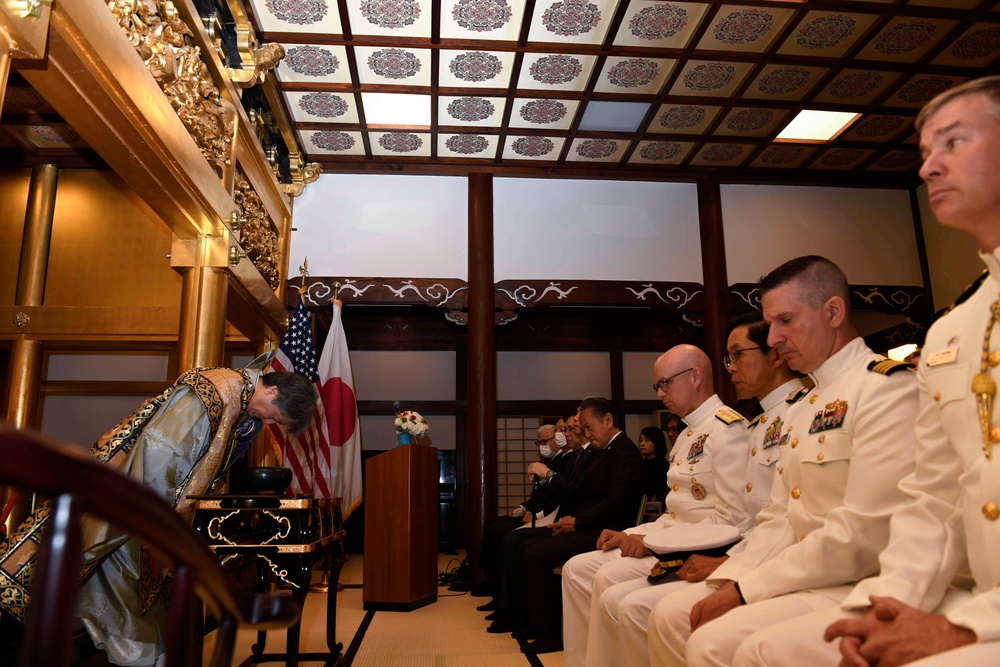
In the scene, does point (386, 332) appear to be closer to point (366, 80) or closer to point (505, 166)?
point (505, 166)

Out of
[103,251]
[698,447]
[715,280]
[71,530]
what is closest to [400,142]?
[103,251]

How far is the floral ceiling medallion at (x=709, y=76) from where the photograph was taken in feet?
18.4

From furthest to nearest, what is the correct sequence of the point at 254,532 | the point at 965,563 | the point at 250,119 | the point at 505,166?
the point at 505,166, the point at 250,119, the point at 254,532, the point at 965,563

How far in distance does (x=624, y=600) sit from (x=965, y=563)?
121 centimetres

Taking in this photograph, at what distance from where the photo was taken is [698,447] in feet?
9.83

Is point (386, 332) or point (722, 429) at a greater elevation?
point (386, 332)

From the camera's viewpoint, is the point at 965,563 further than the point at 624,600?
No

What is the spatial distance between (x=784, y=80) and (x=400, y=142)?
3.24 metres

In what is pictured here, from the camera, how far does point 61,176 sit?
6.23m

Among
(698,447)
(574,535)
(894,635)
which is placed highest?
(698,447)

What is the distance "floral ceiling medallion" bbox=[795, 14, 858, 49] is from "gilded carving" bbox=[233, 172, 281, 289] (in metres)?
4.07

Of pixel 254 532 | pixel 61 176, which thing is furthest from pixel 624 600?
pixel 61 176

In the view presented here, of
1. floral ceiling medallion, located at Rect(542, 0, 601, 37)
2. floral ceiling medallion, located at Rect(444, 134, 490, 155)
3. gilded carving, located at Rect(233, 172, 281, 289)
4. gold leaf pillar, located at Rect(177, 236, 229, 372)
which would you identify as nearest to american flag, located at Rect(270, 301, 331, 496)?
gilded carving, located at Rect(233, 172, 281, 289)

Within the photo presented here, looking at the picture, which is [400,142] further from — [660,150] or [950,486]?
[950,486]
